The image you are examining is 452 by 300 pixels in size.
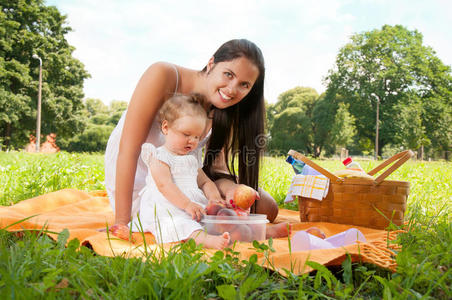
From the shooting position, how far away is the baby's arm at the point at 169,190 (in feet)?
6.39

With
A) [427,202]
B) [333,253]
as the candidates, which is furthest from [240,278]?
[427,202]

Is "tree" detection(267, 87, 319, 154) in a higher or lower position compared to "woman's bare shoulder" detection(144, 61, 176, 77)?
higher

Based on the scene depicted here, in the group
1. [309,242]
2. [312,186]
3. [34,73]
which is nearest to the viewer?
[309,242]

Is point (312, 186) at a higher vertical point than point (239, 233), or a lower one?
higher

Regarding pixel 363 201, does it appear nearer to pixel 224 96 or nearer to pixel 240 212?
pixel 240 212

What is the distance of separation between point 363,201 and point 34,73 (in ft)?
78.6

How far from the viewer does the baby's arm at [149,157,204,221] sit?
195 centimetres

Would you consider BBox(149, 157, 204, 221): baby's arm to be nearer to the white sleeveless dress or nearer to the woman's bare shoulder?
the white sleeveless dress

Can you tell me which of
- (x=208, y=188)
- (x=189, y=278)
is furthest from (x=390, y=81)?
(x=189, y=278)

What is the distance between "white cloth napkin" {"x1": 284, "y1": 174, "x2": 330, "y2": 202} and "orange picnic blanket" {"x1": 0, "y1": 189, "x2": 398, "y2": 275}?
201 mm

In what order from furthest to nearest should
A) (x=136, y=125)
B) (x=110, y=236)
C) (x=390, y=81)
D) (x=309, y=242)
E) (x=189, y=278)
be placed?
(x=390, y=81)
(x=136, y=125)
(x=110, y=236)
(x=309, y=242)
(x=189, y=278)

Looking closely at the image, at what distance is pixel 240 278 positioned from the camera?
1.23 metres

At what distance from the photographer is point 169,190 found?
2.03 meters

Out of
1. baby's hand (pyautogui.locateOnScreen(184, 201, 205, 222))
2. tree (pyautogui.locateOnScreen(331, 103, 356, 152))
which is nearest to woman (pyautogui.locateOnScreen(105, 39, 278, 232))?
baby's hand (pyautogui.locateOnScreen(184, 201, 205, 222))
